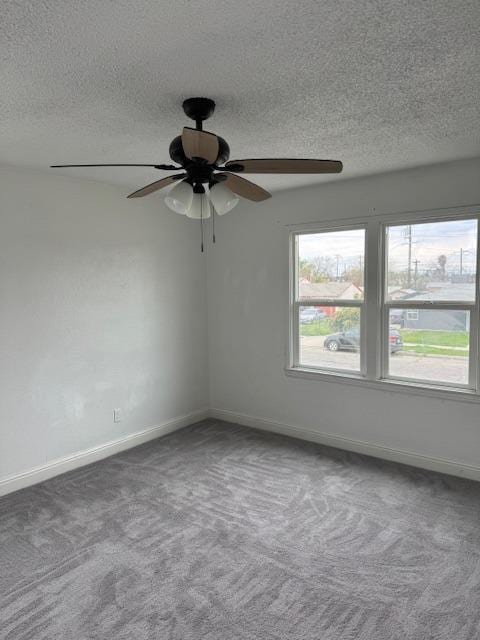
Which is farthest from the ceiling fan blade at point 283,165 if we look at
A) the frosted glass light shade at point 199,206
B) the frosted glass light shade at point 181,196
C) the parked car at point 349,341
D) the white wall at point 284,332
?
the parked car at point 349,341

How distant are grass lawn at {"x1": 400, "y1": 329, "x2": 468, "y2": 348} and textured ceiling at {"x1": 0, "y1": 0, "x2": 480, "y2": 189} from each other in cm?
144

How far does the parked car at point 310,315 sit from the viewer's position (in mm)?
4419

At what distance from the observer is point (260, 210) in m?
4.65

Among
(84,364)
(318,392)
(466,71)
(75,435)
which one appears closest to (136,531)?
(75,435)

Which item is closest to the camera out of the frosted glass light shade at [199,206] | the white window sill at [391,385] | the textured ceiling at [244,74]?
the textured ceiling at [244,74]

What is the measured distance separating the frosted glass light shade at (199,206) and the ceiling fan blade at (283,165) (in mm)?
418

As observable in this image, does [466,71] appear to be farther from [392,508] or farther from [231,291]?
[231,291]

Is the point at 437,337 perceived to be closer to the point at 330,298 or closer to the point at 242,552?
the point at 330,298

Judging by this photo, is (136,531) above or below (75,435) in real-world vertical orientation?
below

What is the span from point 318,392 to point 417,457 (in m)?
Answer: 1.04

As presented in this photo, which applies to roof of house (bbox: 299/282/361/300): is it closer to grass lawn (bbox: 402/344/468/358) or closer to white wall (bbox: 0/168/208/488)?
grass lawn (bbox: 402/344/468/358)

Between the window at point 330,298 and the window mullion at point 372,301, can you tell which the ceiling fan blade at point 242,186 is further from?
the window at point 330,298

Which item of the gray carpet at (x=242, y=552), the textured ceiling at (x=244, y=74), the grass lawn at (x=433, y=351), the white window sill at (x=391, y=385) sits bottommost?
the gray carpet at (x=242, y=552)

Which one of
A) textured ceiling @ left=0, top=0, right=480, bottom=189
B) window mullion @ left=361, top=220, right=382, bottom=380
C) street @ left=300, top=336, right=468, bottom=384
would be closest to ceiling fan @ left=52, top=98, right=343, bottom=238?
textured ceiling @ left=0, top=0, right=480, bottom=189
